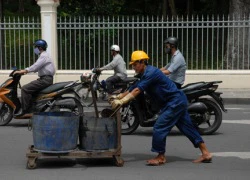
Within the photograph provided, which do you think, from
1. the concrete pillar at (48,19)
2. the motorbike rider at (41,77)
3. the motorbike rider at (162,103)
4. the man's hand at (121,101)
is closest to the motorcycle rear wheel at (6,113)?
the motorbike rider at (41,77)

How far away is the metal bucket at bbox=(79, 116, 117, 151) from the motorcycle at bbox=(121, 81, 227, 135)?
6.81ft

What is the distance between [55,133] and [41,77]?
373cm

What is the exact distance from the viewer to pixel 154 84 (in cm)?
791

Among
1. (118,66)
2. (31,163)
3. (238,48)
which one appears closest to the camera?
(31,163)

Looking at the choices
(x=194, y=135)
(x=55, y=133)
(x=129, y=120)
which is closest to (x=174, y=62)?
(x=129, y=120)

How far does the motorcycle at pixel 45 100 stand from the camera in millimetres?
11102

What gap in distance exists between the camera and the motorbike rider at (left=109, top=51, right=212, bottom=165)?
788 cm

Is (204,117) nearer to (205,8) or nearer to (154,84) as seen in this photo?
(154,84)

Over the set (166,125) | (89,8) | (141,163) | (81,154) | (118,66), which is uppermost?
(89,8)

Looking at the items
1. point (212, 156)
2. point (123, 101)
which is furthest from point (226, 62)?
point (123, 101)

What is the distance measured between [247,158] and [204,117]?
6.10ft

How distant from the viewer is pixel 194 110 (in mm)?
10227

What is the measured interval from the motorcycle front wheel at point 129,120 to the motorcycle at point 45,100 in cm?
101

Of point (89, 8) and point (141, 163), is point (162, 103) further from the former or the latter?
point (89, 8)
